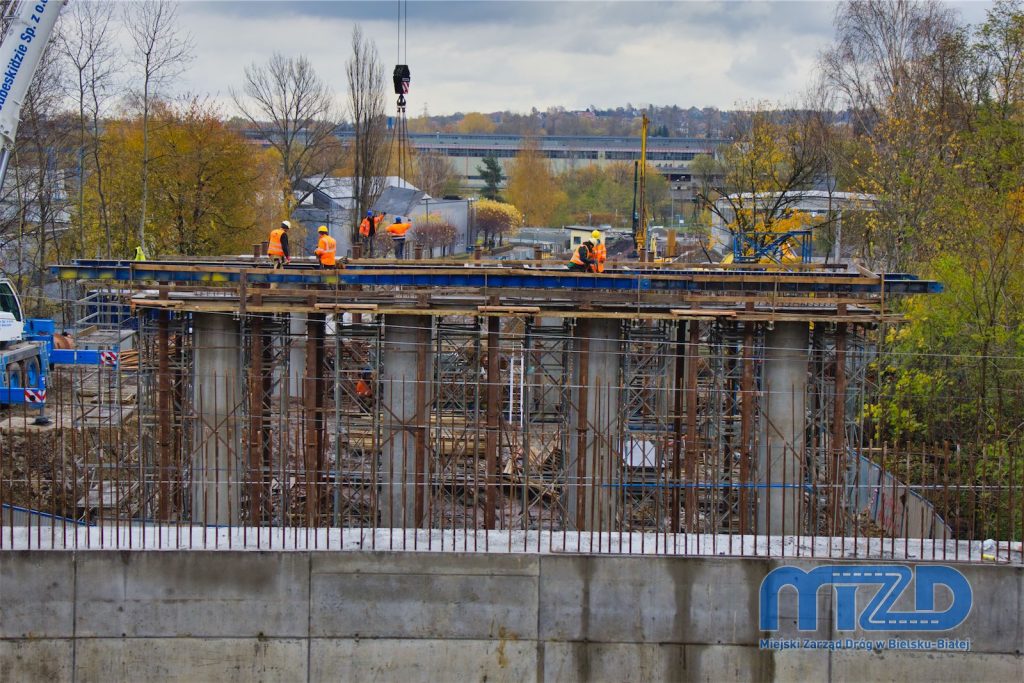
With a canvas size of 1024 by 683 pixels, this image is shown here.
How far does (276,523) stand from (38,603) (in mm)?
7868

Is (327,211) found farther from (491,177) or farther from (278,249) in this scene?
(491,177)

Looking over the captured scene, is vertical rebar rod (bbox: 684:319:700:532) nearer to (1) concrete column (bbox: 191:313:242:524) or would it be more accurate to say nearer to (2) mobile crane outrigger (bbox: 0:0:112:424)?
(1) concrete column (bbox: 191:313:242:524)

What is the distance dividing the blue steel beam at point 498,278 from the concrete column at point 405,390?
805 mm

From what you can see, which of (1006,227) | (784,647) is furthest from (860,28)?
(784,647)

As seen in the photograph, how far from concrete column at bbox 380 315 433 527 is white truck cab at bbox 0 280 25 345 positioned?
12497 mm

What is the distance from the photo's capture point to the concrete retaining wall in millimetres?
13688

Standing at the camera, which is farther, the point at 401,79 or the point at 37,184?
the point at 37,184

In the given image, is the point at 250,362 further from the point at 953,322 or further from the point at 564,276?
the point at 953,322

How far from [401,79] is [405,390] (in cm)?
999

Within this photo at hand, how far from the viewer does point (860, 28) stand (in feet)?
169

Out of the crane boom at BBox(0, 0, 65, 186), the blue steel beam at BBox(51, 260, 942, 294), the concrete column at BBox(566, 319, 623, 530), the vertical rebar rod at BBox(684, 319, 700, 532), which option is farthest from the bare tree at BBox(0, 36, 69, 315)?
the vertical rebar rod at BBox(684, 319, 700, 532)

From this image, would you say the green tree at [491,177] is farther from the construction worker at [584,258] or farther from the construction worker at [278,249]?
the construction worker at [584,258]

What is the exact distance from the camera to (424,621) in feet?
45.4

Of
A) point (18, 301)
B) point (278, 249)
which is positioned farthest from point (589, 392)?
point (18, 301)
